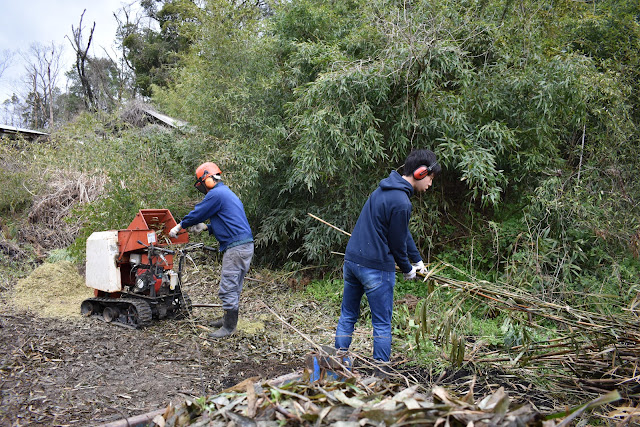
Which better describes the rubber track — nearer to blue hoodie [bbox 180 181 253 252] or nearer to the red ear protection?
blue hoodie [bbox 180 181 253 252]

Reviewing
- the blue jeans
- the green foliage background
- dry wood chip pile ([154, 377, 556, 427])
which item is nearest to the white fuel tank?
the green foliage background

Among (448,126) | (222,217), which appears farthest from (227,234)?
(448,126)

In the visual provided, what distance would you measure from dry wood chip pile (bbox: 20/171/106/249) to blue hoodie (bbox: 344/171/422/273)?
23.5 feet

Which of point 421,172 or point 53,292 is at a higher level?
point 421,172

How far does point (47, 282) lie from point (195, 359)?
142 inches

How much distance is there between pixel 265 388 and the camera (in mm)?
2344

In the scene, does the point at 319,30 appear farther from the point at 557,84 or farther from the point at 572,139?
the point at 572,139

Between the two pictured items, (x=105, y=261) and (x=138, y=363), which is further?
(x=105, y=261)

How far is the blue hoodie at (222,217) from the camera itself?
15.7ft

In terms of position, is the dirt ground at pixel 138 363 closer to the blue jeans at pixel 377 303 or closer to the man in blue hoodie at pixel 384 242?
the blue jeans at pixel 377 303

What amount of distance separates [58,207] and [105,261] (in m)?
5.04

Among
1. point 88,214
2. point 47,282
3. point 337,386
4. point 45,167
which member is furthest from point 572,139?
point 45,167

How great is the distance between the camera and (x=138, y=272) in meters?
5.22

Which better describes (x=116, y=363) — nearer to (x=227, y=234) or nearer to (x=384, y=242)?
(x=227, y=234)
